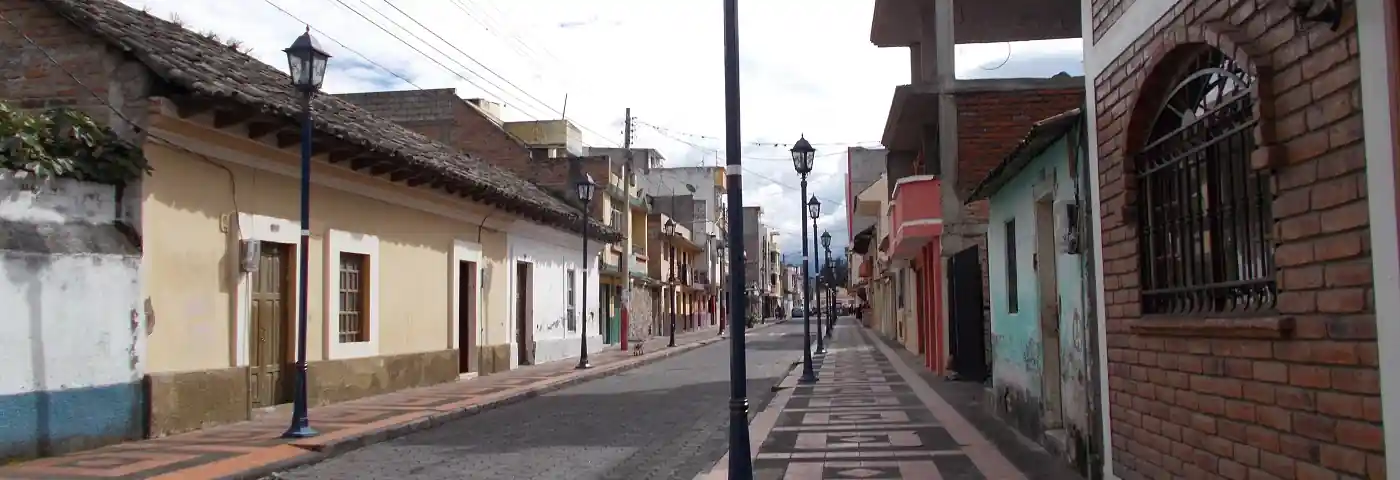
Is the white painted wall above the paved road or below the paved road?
above

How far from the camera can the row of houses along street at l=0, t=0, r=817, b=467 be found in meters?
9.47

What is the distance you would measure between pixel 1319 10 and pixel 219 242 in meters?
11.0

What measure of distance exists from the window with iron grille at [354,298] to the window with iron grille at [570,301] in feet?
36.8

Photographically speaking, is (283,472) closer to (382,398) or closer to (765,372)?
(382,398)

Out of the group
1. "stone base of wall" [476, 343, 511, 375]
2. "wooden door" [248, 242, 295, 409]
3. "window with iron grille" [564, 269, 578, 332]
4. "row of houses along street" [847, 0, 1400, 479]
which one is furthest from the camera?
"window with iron grille" [564, 269, 578, 332]

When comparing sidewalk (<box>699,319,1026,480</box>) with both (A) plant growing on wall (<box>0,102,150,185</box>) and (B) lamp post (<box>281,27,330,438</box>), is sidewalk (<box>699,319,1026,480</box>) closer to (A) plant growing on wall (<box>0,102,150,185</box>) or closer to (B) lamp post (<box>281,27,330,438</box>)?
(B) lamp post (<box>281,27,330,438</box>)

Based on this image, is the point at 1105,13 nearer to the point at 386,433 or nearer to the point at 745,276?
the point at 745,276

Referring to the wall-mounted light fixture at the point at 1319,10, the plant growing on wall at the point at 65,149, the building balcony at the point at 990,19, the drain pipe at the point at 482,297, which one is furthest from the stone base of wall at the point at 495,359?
the wall-mounted light fixture at the point at 1319,10

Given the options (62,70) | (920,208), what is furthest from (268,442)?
(920,208)

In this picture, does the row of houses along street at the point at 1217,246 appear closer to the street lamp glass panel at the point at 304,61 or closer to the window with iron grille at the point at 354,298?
the street lamp glass panel at the point at 304,61

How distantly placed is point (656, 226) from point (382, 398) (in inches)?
1283

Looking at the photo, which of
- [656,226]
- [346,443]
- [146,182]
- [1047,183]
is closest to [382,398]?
[346,443]

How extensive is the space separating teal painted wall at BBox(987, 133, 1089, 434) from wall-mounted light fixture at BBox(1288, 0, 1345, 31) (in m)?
3.34

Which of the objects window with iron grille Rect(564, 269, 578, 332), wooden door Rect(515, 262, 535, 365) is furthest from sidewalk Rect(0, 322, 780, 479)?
window with iron grille Rect(564, 269, 578, 332)
